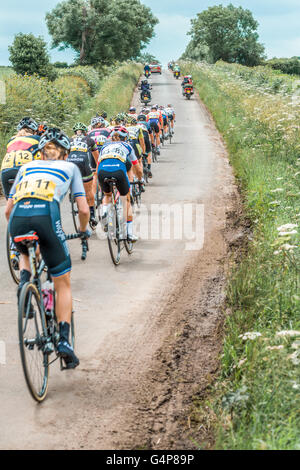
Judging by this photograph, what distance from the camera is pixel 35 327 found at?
481 centimetres

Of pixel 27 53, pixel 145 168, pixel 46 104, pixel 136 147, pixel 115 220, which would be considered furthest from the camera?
pixel 27 53

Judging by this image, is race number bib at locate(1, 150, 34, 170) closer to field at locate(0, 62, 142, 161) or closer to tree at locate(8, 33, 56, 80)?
field at locate(0, 62, 142, 161)

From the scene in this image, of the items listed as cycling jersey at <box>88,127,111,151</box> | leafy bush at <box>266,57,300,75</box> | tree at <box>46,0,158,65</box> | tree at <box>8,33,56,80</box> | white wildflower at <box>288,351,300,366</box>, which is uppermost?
tree at <box>46,0,158,65</box>

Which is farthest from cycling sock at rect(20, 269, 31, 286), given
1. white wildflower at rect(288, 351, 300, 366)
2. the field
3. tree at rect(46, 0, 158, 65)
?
tree at rect(46, 0, 158, 65)

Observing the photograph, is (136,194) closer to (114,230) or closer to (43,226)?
(114,230)

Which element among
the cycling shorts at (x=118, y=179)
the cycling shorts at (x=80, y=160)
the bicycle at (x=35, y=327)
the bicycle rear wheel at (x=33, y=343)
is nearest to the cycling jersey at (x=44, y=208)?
the bicycle at (x=35, y=327)

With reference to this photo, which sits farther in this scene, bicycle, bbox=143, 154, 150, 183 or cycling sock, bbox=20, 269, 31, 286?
bicycle, bbox=143, 154, 150, 183

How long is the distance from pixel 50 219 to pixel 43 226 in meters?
0.09

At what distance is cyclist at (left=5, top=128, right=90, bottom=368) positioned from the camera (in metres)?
4.73

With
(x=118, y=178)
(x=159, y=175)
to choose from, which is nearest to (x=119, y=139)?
(x=118, y=178)

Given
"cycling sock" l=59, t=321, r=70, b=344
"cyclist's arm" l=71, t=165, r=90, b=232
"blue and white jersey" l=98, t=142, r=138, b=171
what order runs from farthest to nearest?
"blue and white jersey" l=98, t=142, r=138, b=171 → "cyclist's arm" l=71, t=165, r=90, b=232 → "cycling sock" l=59, t=321, r=70, b=344

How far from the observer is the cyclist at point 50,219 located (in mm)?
4730

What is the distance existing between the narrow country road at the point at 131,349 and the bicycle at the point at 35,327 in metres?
0.26

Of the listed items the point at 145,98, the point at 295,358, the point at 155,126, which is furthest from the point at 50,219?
the point at 145,98
